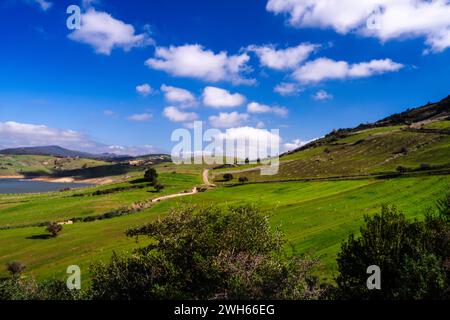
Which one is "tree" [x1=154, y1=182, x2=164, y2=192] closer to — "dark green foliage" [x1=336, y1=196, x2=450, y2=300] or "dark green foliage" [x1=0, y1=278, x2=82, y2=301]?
"dark green foliage" [x1=0, y1=278, x2=82, y2=301]

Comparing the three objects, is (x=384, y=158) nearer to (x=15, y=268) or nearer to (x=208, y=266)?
(x=15, y=268)

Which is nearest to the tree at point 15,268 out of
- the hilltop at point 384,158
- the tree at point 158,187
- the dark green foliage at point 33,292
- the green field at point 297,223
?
the green field at point 297,223

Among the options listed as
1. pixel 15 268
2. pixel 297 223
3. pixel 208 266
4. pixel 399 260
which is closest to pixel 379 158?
pixel 297 223

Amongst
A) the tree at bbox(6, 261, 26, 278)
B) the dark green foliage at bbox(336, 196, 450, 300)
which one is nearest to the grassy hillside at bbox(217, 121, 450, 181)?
the dark green foliage at bbox(336, 196, 450, 300)

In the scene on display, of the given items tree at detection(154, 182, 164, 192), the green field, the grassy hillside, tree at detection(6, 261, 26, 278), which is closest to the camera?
tree at detection(6, 261, 26, 278)

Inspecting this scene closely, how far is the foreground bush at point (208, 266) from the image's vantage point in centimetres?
2972

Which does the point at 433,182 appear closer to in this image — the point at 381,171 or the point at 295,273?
the point at 381,171

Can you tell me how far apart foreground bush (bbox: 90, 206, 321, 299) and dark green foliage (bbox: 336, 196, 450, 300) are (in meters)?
4.34

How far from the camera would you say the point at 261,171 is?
189250 millimetres

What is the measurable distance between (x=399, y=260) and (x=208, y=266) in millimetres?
18650

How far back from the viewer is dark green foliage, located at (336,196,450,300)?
1201 inches

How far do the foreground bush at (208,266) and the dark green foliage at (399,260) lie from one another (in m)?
4.34

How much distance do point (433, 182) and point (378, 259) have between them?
6795cm
